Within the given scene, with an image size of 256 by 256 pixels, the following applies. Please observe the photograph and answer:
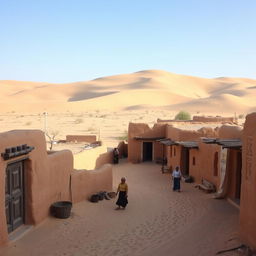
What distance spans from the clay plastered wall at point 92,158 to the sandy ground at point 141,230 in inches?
161

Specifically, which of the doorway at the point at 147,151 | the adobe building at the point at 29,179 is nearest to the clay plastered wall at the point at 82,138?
the doorway at the point at 147,151

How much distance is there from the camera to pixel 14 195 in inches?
368

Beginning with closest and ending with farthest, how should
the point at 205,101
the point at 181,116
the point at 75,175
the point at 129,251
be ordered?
the point at 129,251
the point at 75,175
the point at 181,116
the point at 205,101

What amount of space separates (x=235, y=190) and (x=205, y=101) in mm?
62195

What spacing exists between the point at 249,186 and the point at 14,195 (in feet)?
18.8

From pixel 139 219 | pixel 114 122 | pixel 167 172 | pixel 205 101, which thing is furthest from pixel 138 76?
pixel 139 219

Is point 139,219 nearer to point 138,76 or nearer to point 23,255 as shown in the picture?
point 23,255

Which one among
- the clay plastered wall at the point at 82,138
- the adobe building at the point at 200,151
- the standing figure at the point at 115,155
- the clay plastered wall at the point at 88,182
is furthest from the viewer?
the clay plastered wall at the point at 82,138

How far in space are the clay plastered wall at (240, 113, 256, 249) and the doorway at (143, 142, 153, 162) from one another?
14.8m

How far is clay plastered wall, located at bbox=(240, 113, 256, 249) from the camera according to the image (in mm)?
8086

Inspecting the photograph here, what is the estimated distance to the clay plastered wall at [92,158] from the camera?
1761cm

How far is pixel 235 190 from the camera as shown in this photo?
12.9 m

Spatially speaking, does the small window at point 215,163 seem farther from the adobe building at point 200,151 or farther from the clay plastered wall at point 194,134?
the clay plastered wall at point 194,134

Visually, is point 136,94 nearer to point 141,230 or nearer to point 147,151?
point 147,151
